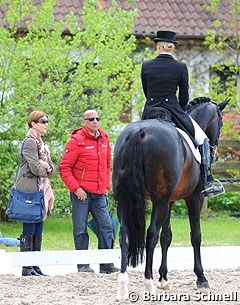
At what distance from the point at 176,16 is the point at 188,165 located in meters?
13.6

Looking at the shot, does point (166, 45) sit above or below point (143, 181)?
above

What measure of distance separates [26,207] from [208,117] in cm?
228

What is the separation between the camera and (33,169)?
9.37m

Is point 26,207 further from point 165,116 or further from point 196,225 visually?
point 165,116

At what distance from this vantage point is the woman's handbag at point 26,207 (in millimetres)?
9320

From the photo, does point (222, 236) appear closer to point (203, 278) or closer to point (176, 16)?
point (203, 278)

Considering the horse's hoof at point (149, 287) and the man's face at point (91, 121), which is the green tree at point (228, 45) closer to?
the man's face at point (91, 121)

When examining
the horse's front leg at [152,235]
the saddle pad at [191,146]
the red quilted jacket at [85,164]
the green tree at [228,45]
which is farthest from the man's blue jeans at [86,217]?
the green tree at [228,45]

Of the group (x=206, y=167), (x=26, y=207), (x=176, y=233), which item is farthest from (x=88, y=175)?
(x=176, y=233)

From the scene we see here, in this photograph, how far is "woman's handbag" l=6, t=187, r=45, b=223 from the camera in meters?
9.32

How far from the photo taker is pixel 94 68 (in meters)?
14.0

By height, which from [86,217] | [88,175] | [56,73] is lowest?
[86,217]

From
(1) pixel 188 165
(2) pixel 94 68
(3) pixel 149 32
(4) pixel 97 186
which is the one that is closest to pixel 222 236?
(2) pixel 94 68

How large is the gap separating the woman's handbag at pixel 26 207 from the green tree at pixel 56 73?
13.8 feet
